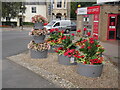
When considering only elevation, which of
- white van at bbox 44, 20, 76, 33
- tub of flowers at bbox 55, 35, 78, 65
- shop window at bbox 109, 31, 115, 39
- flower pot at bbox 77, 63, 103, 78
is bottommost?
flower pot at bbox 77, 63, 103, 78

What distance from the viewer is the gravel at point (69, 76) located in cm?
541

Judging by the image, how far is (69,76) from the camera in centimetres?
616

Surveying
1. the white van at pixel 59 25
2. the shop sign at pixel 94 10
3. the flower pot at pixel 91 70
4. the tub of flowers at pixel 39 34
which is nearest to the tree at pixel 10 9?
the white van at pixel 59 25

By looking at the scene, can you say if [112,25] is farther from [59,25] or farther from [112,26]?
[59,25]

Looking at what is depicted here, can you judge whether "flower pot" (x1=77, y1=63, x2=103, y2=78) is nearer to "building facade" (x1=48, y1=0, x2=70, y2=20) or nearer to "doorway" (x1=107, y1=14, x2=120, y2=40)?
"doorway" (x1=107, y1=14, x2=120, y2=40)

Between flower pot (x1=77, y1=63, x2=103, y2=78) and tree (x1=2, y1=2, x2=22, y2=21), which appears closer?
flower pot (x1=77, y1=63, x2=103, y2=78)

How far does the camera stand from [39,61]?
8.31 meters

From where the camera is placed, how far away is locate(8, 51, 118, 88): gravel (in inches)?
213

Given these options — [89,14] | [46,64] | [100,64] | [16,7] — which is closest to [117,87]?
[100,64]

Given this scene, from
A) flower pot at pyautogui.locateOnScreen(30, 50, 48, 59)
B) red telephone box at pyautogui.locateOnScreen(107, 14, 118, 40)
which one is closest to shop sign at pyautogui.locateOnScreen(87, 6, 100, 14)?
red telephone box at pyautogui.locateOnScreen(107, 14, 118, 40)

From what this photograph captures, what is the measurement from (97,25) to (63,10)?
30182mm

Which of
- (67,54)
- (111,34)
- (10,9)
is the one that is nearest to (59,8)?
(10,9)

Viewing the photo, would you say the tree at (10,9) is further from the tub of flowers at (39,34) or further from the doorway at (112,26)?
the tub of flowers at (39,34)

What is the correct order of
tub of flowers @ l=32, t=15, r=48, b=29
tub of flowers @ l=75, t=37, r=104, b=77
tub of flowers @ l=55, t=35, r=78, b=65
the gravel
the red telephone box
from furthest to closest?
the red telephone box, tub of flowers @ l=32, t=15, r=48, b=29, tub of flowers @ l=55, t=35, r=78, b=65, tub of flowers @ l=75, t=37, r=104, b=77, the gravel
